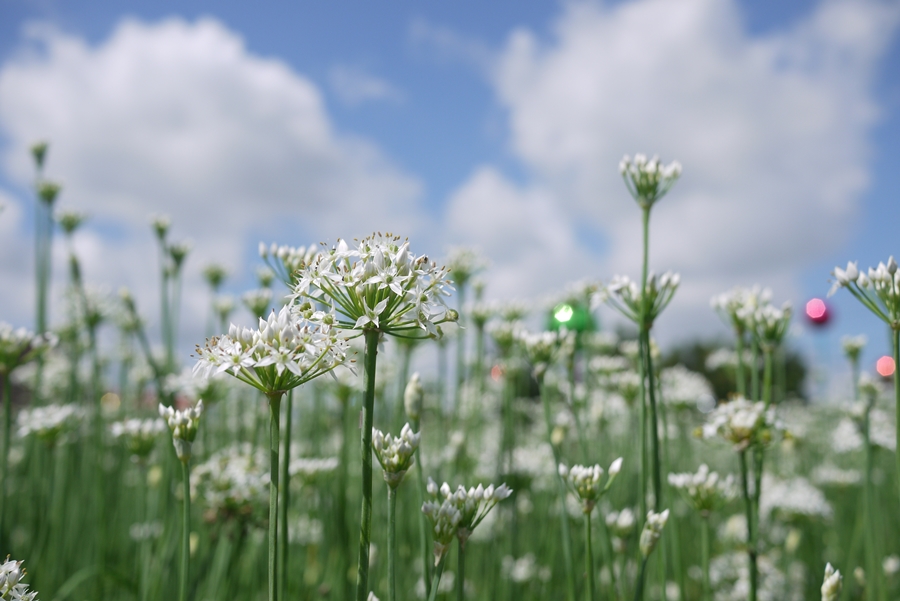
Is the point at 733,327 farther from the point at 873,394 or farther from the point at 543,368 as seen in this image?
the point at 873,394

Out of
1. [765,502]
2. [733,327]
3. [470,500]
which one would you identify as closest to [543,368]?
[733,327]

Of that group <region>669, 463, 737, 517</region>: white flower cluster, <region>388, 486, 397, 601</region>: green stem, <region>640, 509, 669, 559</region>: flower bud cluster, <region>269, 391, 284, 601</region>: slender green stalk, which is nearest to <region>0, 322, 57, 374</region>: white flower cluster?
<region>269, 391, 284, 601</region>: slender green stalk

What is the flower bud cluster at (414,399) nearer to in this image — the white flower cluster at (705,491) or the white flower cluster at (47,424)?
the white flower cluster at (705,491)

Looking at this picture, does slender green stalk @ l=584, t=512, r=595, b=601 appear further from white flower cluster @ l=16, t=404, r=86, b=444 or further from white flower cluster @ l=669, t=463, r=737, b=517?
white flower cluster @ l=16, t=404, r=86, b=444

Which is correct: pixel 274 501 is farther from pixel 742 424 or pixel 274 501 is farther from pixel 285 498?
pixel 742 424

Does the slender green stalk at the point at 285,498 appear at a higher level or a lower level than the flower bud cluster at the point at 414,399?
lower

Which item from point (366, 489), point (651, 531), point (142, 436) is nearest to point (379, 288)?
point (366, 489)

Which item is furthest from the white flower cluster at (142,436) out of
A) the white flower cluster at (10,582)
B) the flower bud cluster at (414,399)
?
the flower bud cluster at (414,399)
